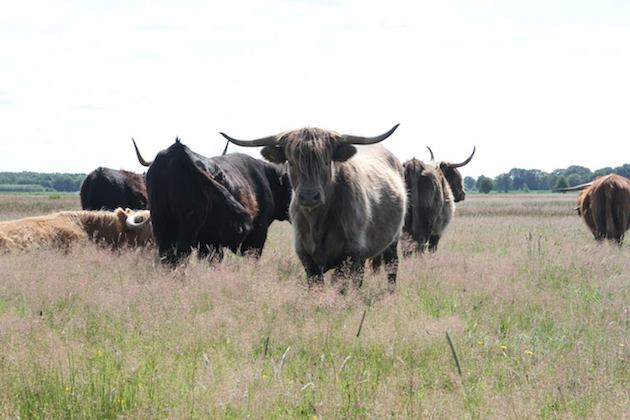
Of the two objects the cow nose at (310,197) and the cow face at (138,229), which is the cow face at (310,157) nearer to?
the cow nose at (310,197)

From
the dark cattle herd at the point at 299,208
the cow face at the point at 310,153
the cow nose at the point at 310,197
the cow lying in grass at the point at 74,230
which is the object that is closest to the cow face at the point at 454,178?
the dark cattle herd at the point at 299,208

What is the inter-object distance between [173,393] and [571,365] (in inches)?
105

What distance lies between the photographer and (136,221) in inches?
492

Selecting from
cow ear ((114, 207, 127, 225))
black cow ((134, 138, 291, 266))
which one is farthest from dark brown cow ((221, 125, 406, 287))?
cow ear ((114, 207, 127, 225))

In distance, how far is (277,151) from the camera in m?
7.82

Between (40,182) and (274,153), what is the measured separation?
16871 cm

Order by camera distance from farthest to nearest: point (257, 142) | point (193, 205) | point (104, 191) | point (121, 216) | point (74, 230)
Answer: point (104, 191) < point (121, 216) < point (74, 230) < point (193, 205) < point (257, 142)

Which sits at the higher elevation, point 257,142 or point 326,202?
point 257,142

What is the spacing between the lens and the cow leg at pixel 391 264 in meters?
8.91

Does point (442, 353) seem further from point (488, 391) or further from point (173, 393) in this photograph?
point (173, 393)

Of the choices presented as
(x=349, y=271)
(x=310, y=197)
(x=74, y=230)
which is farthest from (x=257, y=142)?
(x=74, y=230)

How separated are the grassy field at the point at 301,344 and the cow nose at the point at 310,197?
0.84m

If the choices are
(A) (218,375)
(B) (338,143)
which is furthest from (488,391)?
(B) (338,143)

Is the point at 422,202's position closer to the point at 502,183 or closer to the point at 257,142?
the point at 257,142
